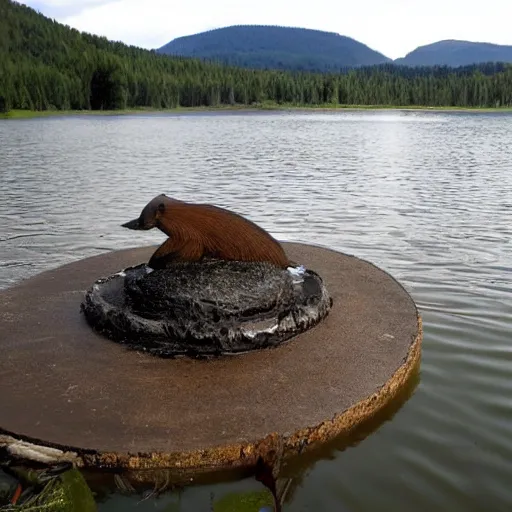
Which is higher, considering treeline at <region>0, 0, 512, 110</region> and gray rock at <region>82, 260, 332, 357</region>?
treeline at <region>0, 0, 512, 110</region>

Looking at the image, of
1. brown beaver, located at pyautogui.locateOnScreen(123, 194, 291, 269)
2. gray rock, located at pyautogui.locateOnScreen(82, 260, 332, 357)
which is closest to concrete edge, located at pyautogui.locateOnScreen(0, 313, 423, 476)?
gray rock, located at pyautogui.locateOnScreen(82, 260, 332, 357)

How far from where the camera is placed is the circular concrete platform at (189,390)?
3855 millimetres

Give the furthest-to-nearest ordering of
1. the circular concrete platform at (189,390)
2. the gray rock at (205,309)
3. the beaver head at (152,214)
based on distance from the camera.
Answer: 1. the beaver head at (152,214)
2. the gray rock at (205,309)
3. the circular concrete platform at (189,390)

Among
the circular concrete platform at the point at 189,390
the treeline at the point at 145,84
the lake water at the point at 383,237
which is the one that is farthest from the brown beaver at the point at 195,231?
the treeline at the point at 145,84

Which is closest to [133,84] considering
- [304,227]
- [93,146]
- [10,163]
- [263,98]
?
[263,98]

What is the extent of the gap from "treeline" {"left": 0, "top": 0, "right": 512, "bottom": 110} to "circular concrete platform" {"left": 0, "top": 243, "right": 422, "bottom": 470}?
82389 mm

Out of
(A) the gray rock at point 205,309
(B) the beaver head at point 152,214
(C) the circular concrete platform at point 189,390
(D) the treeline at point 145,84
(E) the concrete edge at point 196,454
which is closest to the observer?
(E) the concrete edge at point 196,454

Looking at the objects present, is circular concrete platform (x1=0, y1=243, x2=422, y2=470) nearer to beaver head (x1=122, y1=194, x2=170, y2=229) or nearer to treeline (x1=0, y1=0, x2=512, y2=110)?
beaver head (x1=122, y1=194, x2=170, y2=229)

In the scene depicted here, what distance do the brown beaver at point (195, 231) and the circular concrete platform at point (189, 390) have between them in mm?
1032

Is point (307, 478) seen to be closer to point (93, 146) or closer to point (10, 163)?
point (10, 163)

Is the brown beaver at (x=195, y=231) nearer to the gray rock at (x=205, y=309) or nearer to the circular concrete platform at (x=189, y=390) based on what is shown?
the gray rock at (x=205, y=309)

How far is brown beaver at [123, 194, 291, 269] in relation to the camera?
5707 mm

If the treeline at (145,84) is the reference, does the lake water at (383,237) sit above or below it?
below

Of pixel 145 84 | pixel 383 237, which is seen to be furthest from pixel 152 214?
pixel 145 84
